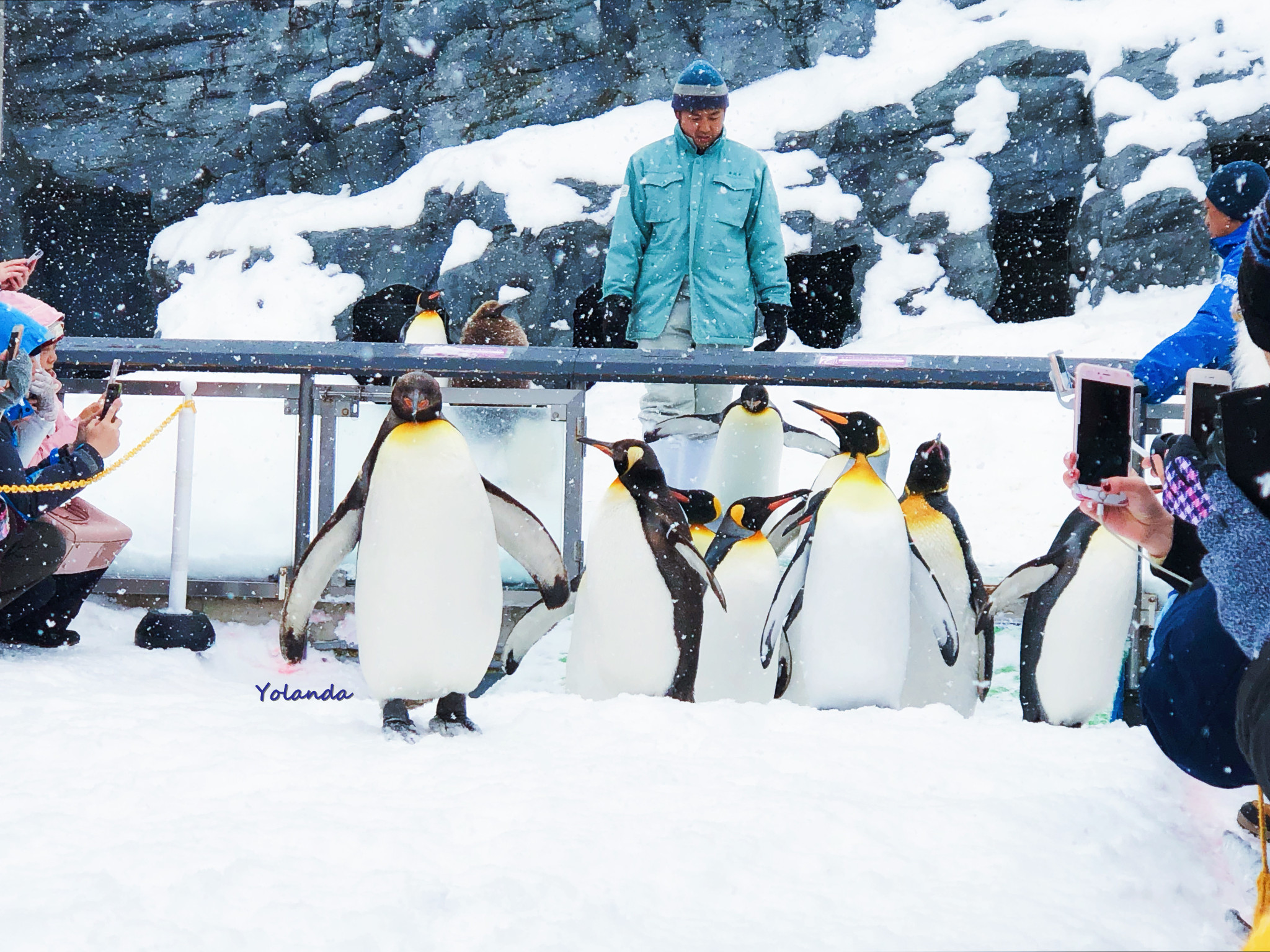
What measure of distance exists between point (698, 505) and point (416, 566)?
3.54ft

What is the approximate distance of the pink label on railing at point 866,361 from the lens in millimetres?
3371

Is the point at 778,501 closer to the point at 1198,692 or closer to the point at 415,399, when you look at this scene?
the point at 415,399

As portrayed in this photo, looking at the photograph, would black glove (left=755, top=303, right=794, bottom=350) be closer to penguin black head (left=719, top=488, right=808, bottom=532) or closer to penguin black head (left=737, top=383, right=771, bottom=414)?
penguin black head (left=737, top=383, right=771, bottom=414)

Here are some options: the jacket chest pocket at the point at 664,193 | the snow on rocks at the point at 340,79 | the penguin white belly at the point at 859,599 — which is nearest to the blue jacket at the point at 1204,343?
the penguin white belly at the point at 859,599

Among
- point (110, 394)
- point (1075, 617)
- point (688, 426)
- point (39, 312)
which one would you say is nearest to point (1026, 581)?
point (1075, 617)

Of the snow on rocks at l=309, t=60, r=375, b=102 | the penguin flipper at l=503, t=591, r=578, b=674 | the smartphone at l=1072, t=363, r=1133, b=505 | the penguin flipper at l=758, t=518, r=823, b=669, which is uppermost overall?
the snow on rocks at l=309, t=60, r=375, b=102

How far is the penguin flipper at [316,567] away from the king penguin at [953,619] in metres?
1.43

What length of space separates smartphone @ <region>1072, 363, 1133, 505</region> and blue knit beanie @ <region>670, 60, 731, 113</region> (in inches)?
93.9

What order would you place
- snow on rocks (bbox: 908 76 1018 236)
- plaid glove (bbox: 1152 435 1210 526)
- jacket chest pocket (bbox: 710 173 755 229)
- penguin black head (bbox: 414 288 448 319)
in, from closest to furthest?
plaid glove (bbox: 1152 435 1210 526) < jacket chest pocket (bbox: 710 173 755 229) < penguin black head (bbox: 414 288 448 319) < snow on rocks (bbox: 908 76 1018 236)

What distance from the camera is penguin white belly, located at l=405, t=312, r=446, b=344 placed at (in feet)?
21.7

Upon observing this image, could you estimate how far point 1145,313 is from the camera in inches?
418

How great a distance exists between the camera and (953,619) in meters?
2.89

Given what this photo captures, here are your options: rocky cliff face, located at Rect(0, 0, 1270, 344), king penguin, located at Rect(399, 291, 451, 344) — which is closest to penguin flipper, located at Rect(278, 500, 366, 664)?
king penguin, located at Rect(399, 291, 451, 344)

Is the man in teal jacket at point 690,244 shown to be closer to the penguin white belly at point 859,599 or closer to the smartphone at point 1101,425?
the penguin white belly at point 859,599
